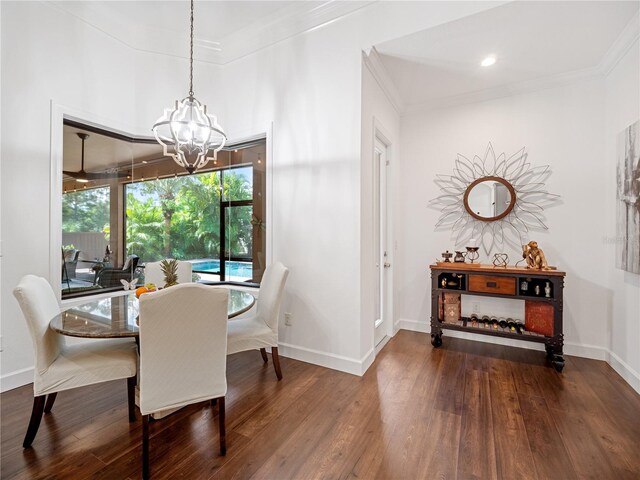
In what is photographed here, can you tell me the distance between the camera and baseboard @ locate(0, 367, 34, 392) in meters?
2.45

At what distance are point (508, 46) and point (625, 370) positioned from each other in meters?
3.10

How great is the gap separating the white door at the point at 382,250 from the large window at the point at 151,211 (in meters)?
1.36

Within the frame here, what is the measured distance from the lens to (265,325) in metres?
2.61

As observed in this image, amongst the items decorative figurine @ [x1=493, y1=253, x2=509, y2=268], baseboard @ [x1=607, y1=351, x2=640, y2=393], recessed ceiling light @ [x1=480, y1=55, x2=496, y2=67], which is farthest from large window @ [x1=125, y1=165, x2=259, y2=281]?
baseboard @ [x1=607, y1=351, x2=640, y2=393]

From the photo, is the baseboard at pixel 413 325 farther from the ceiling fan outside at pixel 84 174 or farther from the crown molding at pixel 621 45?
the ceiling fan outside at pixel 84 174

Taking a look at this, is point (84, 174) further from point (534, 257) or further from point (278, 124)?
point (534, 257)

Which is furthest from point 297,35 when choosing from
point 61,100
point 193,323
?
point 193,323

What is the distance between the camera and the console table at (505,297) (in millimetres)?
2898

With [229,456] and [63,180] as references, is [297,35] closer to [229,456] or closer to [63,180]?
[63,180]

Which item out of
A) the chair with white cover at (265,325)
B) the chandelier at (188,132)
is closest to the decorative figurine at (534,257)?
the chair with white cover at (265,325)

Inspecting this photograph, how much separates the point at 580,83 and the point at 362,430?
4002 millimetres

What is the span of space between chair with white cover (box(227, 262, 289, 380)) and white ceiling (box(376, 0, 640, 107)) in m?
2.35

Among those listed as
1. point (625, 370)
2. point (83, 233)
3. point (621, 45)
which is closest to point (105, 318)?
point (83, 233)

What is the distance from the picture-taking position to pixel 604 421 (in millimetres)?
2074
